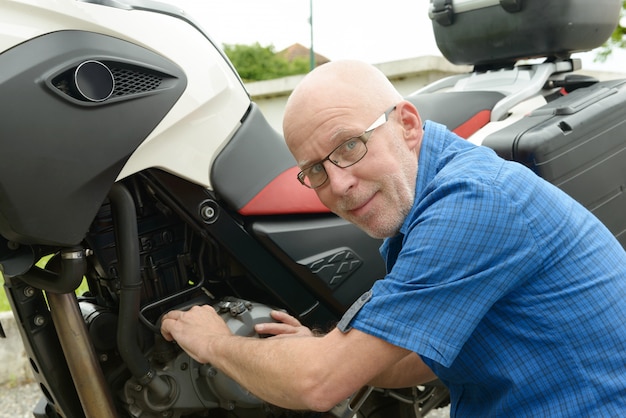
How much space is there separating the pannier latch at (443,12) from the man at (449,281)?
112 cm

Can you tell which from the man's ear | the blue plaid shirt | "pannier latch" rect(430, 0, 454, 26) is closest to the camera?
the blue plaid shirt

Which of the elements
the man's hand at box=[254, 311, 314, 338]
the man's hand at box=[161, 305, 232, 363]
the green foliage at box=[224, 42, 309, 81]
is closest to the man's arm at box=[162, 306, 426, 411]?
the man's hand at box=[161, 305, 232, 363]

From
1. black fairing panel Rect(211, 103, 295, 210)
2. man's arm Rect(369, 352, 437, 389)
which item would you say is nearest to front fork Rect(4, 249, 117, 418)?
black fairing panel Rect(211, 103, 295, 210)

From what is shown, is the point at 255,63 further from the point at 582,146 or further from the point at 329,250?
the point at 329,250

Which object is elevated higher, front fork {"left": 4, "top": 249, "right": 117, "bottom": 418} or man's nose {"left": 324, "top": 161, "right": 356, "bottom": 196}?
man's nose {"left": 324, "top": 161, "right": 356, "bottom": 196}

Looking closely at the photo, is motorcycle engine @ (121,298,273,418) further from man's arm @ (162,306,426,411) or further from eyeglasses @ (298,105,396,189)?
eyeglasses @ (298,105,396,189)

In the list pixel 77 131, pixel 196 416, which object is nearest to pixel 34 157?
pixel 77 131

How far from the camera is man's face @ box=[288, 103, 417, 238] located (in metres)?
1.30

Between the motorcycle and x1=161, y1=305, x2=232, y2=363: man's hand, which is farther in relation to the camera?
x1=161, y1=305, x2=232, y2=363: man's hand

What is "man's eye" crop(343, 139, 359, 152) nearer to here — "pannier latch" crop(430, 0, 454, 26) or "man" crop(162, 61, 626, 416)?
"man" crop(162, 61, 626, 416)

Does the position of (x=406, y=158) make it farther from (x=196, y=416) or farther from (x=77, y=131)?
(x=196, y=416)

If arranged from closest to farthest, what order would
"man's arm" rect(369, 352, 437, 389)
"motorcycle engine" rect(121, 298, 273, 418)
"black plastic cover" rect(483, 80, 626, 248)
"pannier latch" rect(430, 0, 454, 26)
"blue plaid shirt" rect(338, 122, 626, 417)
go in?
"blue plaid shirt" rect(338, 122, 626, 417), "motorcycle engine" rect(121, 298, 273, 418), "man's arm" rect(369, 352, 437, 389), "black plastic cover" rect(483, 80, 626, 248), "pannier latch" rect(430, 0, 454, 26)

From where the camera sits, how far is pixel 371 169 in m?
1.30

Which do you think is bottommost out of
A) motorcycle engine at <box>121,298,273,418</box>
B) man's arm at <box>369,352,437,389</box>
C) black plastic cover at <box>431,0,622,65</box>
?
man's arm at <box>369,352,437,389</box>
